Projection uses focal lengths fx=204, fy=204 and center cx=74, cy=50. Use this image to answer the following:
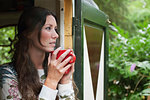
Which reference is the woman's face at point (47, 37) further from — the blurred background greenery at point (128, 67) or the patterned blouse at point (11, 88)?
the blurred background greenery at point (128, 67)

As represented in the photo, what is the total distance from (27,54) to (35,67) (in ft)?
0.32

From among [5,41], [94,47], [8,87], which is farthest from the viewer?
[5,41]

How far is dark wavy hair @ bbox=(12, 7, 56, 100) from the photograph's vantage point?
122 centimetres

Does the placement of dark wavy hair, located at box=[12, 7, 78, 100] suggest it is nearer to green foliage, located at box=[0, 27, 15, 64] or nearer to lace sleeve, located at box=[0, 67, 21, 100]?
lace sleeve, located at box=[0, 67, 21, 100]

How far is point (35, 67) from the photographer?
1314 mm

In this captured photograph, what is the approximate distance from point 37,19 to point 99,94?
1.45m

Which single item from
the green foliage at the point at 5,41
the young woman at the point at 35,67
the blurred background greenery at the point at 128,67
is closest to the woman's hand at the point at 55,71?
the young woman at the point at 35,67

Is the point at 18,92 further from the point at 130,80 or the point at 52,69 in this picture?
the point at 130,80

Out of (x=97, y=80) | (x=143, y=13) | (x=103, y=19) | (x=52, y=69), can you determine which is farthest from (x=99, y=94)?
(x=143, y=13)

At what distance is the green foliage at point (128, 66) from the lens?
11.4 feet

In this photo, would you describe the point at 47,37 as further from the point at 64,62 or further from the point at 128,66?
the point at 128,66

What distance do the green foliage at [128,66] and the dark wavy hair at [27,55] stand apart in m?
2.34

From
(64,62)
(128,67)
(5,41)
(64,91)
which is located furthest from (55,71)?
(5,41)

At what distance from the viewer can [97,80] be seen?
2.33 m
